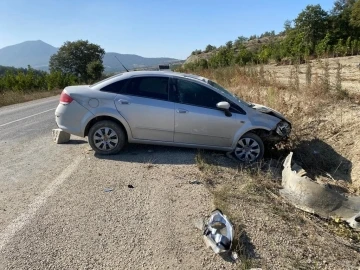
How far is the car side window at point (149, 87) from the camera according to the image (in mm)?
6539

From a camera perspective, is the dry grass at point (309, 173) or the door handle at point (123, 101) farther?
the door handle at point (123, 101)

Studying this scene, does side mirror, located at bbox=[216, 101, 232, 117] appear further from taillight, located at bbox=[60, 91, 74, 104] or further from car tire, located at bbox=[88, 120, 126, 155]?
taillight, located at bbox=[60, 91, 74, 104]

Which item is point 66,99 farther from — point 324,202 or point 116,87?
point 324,202

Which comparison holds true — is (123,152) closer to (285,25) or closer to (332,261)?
(332,261)

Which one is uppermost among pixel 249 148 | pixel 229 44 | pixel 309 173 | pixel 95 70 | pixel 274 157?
pixel 229 44

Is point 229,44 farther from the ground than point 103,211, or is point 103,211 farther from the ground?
point 229,44

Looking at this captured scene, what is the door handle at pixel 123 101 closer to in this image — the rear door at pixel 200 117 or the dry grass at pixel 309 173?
the rear door at pixel 200 117

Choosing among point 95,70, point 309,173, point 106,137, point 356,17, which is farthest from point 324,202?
point 95,70

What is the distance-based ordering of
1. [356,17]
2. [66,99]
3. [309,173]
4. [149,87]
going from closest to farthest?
1. [66,99]
2. [149,87]
3. [309,173]
4. [356,17]

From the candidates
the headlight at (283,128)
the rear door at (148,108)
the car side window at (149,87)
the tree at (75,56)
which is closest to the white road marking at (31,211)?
the rear door at (148,108)

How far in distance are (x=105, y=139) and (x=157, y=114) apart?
119 cm

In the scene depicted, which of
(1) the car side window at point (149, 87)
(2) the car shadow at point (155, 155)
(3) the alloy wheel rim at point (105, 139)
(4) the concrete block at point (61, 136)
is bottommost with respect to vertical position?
(2) the car shadow at point (155, 155)

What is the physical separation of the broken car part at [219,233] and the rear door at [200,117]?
2812 mm

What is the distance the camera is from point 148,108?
6.42 meters
